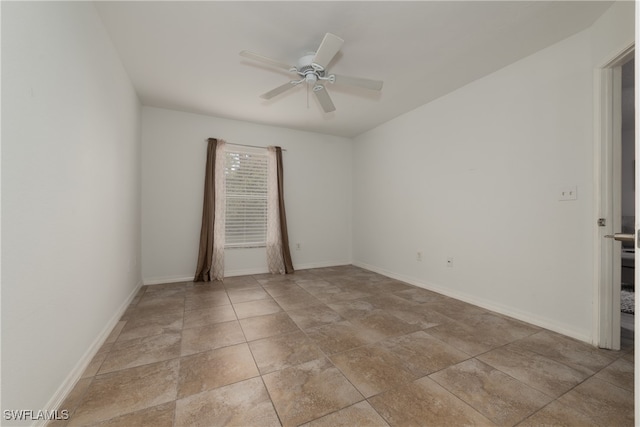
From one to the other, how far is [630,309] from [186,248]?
5401mm

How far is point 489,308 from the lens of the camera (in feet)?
8.76

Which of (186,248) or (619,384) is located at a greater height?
(186,248)

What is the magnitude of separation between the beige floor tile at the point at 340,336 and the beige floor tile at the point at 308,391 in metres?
0.24

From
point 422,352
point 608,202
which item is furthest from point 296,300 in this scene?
point 608,202

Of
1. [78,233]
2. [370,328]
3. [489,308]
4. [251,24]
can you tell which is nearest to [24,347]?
[78,233]

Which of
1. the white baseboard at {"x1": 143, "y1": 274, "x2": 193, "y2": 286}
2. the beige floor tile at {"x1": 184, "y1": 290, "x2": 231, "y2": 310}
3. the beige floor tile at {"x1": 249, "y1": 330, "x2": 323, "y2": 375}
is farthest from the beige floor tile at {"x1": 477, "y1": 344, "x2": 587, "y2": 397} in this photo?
the white baseboard at {"x1": 143, "y1": 274, "x2": 193, "y2": 286}

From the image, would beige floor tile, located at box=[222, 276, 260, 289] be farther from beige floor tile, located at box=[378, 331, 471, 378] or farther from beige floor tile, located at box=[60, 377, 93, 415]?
beige floor tile, located at box=[378, 331, 471, 378]

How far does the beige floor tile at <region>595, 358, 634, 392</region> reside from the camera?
1496 mm

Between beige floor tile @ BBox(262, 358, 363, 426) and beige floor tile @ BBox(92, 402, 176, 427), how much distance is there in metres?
0.51

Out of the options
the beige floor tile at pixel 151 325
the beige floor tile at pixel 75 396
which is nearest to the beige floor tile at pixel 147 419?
the beige floor tile at pixel 75 396

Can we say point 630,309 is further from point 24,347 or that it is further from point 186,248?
point 186,248

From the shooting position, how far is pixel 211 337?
6.80ft

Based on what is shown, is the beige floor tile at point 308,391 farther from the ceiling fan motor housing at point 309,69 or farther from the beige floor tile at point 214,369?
the ceiling fan motor housing at point 309,69

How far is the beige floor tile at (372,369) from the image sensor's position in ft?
4.88
